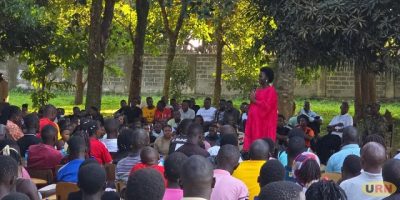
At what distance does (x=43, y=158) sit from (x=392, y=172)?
16.6 ft

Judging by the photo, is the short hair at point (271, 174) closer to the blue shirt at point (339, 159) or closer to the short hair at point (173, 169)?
the short hair at point (173, 169)

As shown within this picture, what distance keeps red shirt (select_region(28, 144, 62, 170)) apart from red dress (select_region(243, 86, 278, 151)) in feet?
→ 11.1

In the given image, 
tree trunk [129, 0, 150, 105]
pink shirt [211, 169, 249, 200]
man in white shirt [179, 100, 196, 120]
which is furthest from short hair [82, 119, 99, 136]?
tree trunk [129, 0, 150, 105]

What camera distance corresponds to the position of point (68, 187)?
25.6 feet

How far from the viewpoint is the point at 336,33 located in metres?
12.7

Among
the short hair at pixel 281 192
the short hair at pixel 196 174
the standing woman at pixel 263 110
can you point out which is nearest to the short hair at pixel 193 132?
the standing woman at pixel 263 110

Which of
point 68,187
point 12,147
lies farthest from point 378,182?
point 12,147

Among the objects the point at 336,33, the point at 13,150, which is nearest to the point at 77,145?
the point at 13,150

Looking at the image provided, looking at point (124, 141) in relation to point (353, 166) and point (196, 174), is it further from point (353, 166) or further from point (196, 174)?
point (196, 174)

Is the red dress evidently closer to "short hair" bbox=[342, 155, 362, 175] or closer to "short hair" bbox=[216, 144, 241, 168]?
"short hair" bbox=[342, 155, 362, 175]

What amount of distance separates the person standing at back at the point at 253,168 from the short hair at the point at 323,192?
88.1 inches

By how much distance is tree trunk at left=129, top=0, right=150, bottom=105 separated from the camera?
20828 mm

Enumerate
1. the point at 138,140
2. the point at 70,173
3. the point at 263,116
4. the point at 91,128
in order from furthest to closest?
the point at 263,116, the point at 91,128, the point at 138,140, the point at 70,173

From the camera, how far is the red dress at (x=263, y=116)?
1213 centimetres
